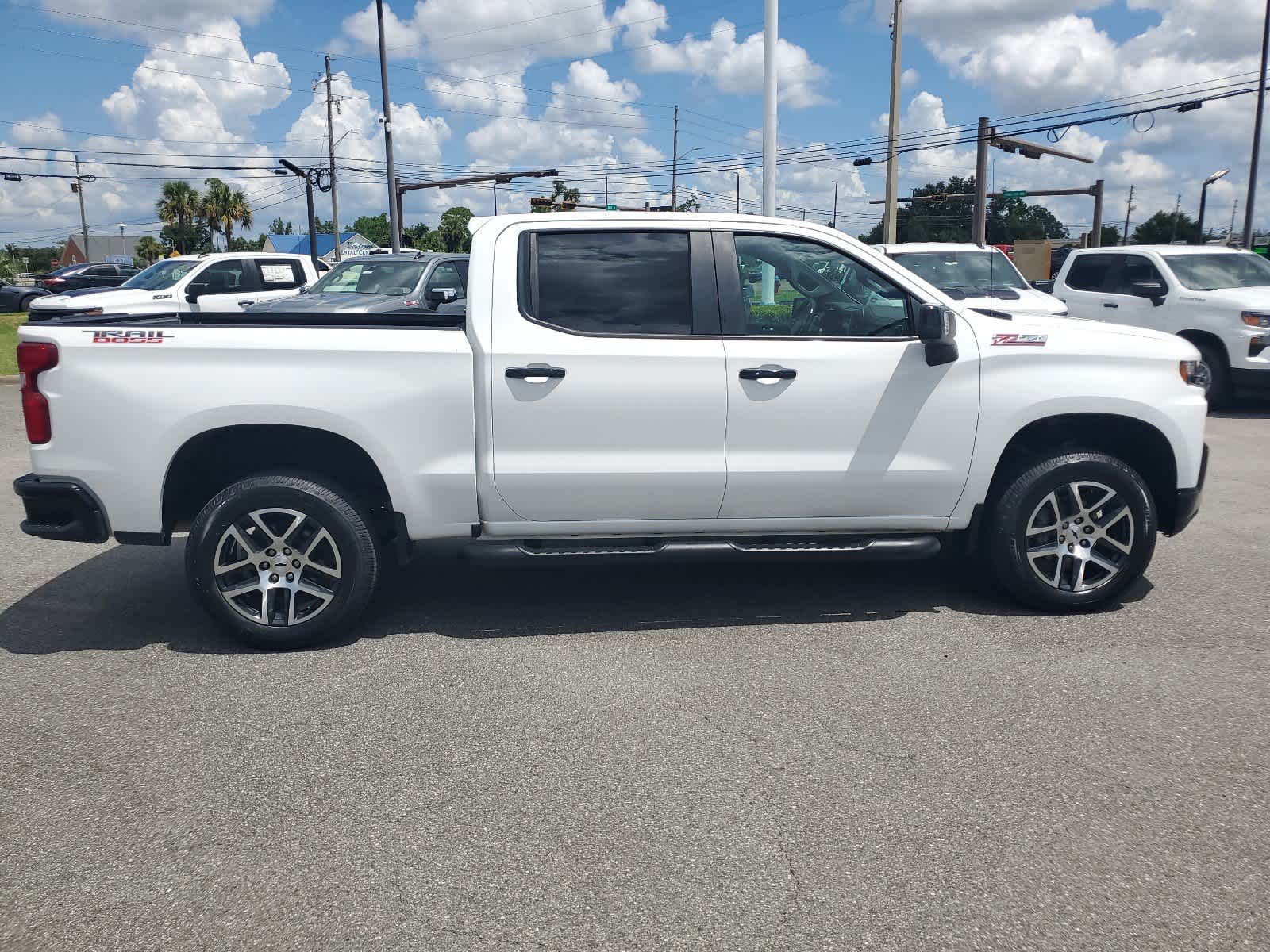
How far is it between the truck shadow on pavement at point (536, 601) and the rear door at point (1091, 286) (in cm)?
872

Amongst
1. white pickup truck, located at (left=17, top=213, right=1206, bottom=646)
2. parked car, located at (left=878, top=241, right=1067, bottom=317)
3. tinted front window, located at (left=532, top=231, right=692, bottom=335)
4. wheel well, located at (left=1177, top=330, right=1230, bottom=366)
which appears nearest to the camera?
white pickup truck, located at (left=17, top=213, right=1206, bottom=646)

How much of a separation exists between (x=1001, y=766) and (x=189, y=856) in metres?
2.62

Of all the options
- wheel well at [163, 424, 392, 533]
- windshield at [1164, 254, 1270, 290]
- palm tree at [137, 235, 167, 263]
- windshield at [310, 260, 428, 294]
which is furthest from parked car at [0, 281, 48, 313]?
palm tree at [137, 235, 167, 263]

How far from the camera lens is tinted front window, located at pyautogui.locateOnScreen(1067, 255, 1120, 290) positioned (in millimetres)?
13758

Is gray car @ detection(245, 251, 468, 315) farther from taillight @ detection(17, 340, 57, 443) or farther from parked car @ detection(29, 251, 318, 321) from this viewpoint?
taillight @ detection(17, 340, 57, 443)

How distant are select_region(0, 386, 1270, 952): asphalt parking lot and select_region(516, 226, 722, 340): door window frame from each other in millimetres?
1424

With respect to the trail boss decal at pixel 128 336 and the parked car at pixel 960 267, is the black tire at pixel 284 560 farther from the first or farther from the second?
the parked car at pixel 960 267

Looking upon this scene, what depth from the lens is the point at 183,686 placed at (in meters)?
4.50

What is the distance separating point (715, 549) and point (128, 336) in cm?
278

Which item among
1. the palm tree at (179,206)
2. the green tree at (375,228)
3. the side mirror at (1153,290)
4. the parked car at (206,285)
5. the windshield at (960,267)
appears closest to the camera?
the side mirror at (1153,290)

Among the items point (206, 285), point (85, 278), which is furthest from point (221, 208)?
point (206, 285)

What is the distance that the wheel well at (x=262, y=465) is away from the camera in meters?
4.88

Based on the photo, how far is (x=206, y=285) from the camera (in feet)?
57.6

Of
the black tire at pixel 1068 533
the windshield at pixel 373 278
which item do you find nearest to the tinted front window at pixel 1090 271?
the windshield at pixel 373 278
